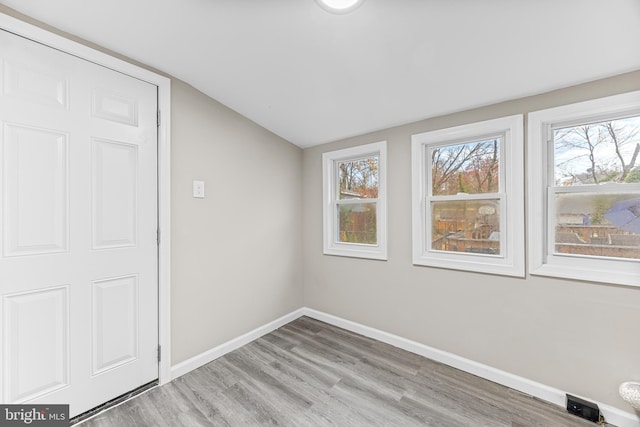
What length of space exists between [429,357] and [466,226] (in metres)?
1.15

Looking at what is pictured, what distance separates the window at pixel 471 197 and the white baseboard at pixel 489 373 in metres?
0.73

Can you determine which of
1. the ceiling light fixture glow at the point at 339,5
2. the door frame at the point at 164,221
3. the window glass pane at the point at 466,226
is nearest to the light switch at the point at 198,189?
the door frame at the point at 164,221

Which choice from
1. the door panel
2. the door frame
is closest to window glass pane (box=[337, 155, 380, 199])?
the door frame

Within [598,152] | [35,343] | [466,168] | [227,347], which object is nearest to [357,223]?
[466,168]

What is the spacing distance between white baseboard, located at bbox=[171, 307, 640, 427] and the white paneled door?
43 cm

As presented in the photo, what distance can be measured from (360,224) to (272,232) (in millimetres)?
953

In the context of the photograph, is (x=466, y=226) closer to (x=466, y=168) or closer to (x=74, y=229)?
(x=466, y=168)

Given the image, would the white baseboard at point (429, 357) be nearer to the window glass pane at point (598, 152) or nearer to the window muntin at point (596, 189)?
the window muntin at point (596, 189)

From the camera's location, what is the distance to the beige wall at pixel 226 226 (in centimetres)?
205

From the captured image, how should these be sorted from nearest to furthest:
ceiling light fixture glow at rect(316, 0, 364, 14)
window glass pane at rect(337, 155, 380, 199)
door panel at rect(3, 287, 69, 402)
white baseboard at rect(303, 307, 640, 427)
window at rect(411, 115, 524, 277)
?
ceiling light fixture glow at rect(316, 0, 364, 14)
door panel at rect(3, 287, 69, 402)
white baseboard at rect(303, 307, 640, 427)
window at rect(411, 115, 524, 277)
window glass pane at rect(337, 155, 380, 199)

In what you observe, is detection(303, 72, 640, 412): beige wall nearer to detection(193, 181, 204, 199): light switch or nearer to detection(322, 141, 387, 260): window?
detection(322, 141, 387, 260): window

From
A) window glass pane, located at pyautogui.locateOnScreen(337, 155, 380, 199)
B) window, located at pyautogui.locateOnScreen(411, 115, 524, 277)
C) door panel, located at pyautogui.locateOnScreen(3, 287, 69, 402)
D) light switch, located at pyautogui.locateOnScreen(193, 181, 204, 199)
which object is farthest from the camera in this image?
window glass pane, located at pyautogui.locateOnScreen(337, 155, 380, 199)

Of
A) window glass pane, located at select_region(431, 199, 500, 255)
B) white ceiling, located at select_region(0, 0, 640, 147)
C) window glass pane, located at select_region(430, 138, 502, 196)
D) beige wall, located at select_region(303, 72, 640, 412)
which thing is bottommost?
beige wall, located at select_region(303, 72, 640, 412)

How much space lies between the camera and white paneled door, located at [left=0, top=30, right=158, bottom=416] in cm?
138
